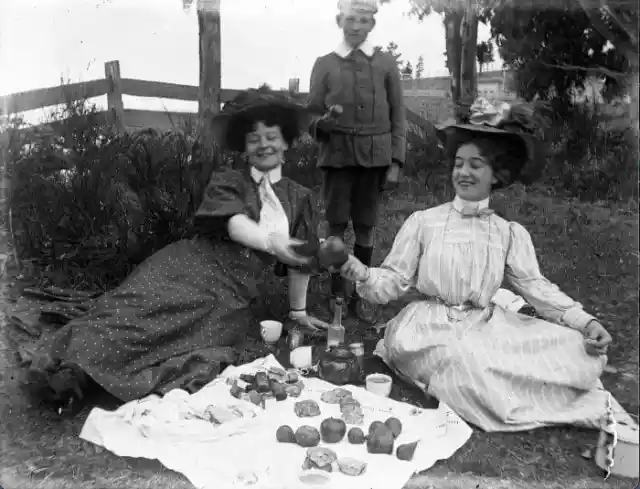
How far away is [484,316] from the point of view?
3002 mm

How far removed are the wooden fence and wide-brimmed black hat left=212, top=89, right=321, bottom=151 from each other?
21.3 inches

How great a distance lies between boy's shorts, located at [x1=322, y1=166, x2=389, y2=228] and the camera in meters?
3.90

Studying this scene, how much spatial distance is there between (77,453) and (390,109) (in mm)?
2498

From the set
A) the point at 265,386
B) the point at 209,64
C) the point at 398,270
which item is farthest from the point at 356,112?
the point at 265,386

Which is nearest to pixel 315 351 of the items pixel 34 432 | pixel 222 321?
pixel 222 321

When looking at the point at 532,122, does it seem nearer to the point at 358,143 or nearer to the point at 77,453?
the point at 358,143

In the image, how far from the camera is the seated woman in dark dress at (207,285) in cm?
283

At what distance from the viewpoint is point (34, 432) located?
2.72 metres

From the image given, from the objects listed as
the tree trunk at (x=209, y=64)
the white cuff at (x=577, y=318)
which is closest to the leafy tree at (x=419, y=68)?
the tree trunk at (x=209, y=64)

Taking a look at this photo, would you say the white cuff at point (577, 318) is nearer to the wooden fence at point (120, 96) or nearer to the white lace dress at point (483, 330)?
the white lace dress at point (483, 330)

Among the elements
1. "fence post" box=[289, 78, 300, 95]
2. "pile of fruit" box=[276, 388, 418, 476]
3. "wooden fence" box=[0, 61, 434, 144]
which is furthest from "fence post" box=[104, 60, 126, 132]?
"pile of fruit" box=[276, 388, 418, 476]

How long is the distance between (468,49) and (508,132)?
6.02 feet

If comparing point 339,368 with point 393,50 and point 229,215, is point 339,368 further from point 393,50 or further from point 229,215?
point 393,50

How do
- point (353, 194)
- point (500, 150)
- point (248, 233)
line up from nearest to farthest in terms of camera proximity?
point (500, 150) → point (248, 233) → point (353, 194)
